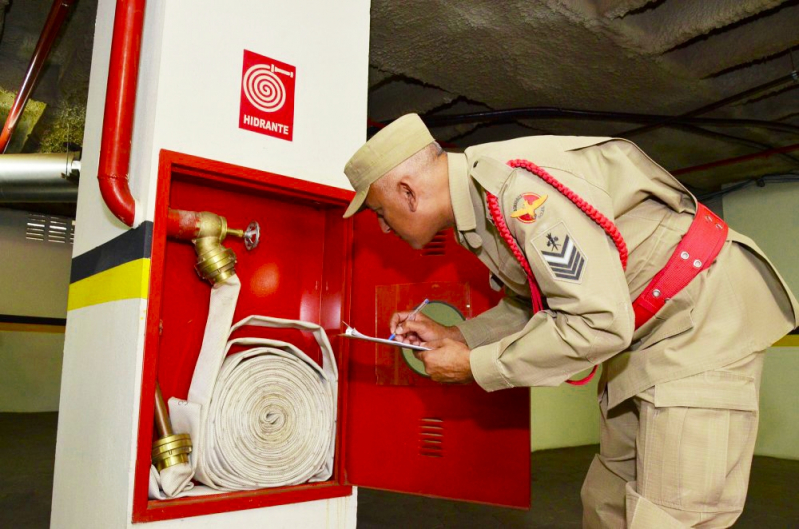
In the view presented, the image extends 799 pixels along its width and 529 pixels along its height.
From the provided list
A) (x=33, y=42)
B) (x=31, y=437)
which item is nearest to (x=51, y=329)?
(x=31, y=437)

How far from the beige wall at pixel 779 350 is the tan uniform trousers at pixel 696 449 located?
4.52 metres

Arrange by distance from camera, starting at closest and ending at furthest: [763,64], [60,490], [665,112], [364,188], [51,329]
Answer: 1. [364,188]
2. [60,490]
3. [763,64]
4. [665,112]
5. [51,329]

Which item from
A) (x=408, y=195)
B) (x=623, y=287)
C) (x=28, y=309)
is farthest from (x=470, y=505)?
(x=28, y=309)

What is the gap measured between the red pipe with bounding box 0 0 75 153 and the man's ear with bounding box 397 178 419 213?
197cm

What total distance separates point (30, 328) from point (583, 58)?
658 centimetres

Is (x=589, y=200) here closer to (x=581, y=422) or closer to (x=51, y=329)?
(x=581, y=422)

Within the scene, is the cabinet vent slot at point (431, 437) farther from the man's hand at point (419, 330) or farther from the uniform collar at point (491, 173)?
the uniform collar at point (491, 173)

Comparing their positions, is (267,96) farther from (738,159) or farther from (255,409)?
(738,159)

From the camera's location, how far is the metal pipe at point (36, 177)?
3398 mm

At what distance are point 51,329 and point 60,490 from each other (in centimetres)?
Answer: 601

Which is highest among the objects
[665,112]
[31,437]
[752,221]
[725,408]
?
[665,112]

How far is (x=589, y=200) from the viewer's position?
113cm

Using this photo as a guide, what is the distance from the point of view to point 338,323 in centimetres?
192

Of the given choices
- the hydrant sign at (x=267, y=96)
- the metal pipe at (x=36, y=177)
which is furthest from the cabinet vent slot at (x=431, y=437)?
the metal pipe at (x=36, y=177)
